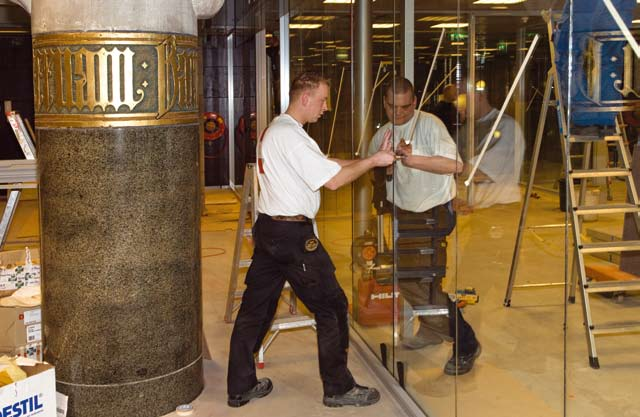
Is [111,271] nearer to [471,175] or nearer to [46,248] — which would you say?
[46,248]

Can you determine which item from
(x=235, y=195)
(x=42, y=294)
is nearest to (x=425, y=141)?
(x=42, y=294)

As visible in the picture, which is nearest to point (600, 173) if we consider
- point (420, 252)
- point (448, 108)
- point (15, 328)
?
point (448, 108)

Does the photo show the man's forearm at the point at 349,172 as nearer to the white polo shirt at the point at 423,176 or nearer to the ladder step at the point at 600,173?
the white polo shirt at the point at 423,176

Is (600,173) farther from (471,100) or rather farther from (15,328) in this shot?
(15,328)

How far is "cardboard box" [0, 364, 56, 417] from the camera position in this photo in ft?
12.1

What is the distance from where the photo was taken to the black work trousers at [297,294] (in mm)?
4590

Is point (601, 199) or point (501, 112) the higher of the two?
point (501, 112)

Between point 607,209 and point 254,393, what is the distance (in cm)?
291

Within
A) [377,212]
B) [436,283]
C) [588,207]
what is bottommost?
[436,283]

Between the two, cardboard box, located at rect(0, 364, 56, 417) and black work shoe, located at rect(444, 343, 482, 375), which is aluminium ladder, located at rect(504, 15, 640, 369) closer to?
black work shoe, located at rect(444, 343, 482, 375)

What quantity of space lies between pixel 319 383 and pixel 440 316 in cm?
124

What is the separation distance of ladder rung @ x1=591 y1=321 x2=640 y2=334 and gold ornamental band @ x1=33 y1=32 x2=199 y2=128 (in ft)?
8.82

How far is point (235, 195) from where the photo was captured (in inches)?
596

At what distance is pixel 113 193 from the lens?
4465 mm
